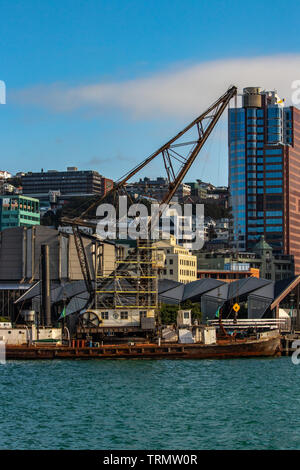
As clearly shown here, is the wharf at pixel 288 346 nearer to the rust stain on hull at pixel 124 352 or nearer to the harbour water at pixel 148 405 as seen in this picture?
the rust stain on hull at pixel 124 352

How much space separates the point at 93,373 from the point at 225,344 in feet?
65.9

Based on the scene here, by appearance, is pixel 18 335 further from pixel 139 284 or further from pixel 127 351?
pixel 139 284

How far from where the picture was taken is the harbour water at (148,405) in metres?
48.1

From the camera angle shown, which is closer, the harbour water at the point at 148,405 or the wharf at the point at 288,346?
the harbour water at the point at 148,405

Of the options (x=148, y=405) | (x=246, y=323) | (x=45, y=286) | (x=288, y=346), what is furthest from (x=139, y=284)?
(x=148, y=405)

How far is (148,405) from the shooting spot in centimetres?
5966

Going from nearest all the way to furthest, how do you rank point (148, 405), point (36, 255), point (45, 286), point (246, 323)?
point (148, 405) → point (45, 286) → point (246, 323) → point (36, 255)

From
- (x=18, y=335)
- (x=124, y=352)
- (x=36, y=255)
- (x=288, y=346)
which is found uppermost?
(x=36, y=255)

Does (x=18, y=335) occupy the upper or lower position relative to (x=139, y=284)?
lower

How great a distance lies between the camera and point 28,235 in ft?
528

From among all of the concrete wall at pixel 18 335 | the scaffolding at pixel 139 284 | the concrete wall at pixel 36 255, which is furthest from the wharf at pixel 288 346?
the concrete wall at pixel 36 255

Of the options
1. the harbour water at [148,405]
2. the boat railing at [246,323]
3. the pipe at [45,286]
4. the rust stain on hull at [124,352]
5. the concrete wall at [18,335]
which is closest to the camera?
the harbour water at [148,405]
